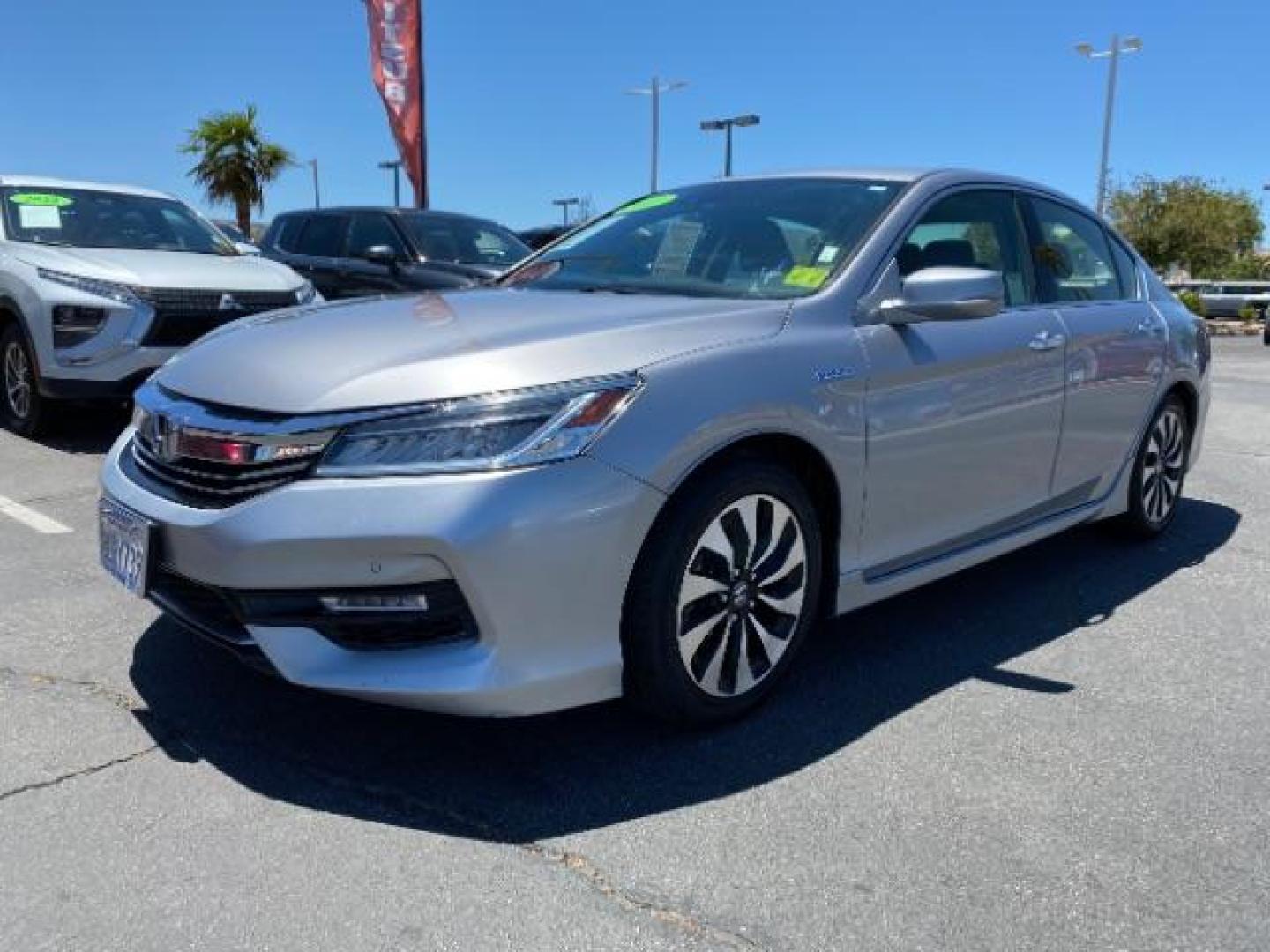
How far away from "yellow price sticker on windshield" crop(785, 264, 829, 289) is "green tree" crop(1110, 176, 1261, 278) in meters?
47.3

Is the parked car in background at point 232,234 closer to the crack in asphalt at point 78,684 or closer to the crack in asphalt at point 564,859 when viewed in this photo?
the crack in asphalt at point 78,684

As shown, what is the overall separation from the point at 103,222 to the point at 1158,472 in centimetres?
643

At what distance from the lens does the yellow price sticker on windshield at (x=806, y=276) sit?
333cm

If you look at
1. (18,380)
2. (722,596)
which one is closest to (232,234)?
(18,380)

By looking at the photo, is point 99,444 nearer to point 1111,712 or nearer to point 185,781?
point 185,781

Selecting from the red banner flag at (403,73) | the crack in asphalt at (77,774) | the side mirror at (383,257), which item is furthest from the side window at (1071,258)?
the red banner flag at (403,73)

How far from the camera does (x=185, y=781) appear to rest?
2.69m

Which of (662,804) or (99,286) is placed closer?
(662,804)

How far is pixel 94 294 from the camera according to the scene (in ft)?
20.7

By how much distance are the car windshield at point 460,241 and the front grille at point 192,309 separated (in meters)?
2.62

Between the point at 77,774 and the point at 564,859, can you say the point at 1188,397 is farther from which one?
the point at 77,774

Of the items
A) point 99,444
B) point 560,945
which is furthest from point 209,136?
point 560,945

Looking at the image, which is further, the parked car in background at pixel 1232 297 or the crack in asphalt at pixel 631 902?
the parked car in background at pixel 1232 297

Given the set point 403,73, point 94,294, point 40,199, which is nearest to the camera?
point 94,294
